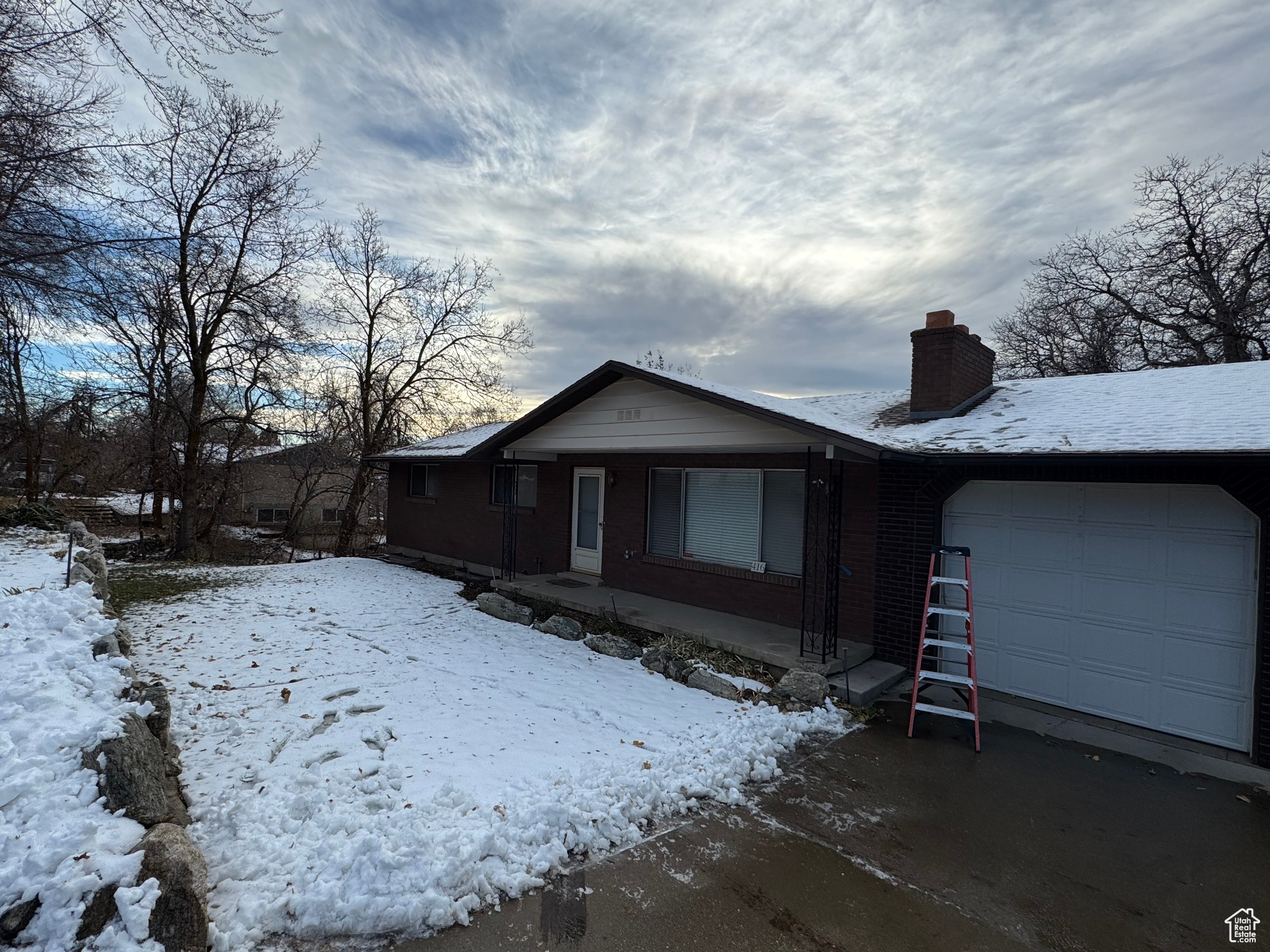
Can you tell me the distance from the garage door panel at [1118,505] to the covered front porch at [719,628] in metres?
2.43

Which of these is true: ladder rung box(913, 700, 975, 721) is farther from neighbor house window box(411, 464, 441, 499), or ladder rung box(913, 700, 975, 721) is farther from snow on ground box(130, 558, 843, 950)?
neighbor house window box(411, 464, 441, 499)

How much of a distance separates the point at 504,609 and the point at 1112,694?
699cm

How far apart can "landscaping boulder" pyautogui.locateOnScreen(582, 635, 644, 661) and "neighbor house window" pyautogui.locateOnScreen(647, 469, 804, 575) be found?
2075 millimetres

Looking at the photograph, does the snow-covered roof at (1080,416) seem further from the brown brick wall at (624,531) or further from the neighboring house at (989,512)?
the brown brick wall at (624,531)

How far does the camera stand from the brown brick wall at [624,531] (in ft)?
23.1

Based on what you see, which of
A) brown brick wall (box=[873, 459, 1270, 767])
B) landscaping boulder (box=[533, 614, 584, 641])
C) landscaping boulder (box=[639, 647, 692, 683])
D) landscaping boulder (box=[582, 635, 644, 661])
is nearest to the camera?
brown brick wall (box=[873, 459, 1270, 767])

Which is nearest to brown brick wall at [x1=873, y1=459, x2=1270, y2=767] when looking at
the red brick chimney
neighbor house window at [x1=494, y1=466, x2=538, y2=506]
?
the red brick chimney

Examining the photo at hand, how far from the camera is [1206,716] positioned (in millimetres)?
5055

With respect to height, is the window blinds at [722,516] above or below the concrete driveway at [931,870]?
above

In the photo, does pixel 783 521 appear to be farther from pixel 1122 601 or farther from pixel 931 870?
pixel 931 870

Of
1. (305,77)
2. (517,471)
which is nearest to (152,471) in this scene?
(517,471)

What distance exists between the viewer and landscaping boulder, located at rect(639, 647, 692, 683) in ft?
20.5

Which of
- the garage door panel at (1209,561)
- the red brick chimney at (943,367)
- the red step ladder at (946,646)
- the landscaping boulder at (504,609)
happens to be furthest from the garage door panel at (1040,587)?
the landscaping boulder at (504,609)

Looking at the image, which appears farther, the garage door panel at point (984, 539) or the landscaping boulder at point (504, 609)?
the landscaping boulder at point (504, 609)
